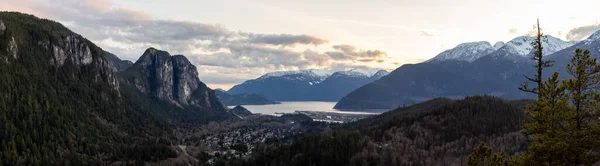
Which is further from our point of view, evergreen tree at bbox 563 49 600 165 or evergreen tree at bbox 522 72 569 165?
evergreen tree at bbox 522 72 569 165

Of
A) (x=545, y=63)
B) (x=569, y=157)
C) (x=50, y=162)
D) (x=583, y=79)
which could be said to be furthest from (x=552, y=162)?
(x=50, y=162)

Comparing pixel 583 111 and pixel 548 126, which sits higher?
pixel 583 111

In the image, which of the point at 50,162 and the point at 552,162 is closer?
the point at 552,162

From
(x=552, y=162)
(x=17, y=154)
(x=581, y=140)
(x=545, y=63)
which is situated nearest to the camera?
(x=581, y=140)

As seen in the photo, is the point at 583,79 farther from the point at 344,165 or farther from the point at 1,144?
the point at 1,144

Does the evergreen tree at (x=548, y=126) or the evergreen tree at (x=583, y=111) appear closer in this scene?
the evergreen tree at (x=583, y=111)

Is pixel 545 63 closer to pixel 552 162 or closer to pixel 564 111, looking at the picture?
pixel 564 111

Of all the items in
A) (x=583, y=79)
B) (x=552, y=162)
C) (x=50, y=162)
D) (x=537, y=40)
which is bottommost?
(x=50, y=162)

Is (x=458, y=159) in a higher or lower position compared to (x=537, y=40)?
lower

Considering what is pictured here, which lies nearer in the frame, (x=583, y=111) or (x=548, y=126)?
(x=583, y=111)

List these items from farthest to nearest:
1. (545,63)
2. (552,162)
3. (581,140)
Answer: (545,63) → (552,162) → (581,140)

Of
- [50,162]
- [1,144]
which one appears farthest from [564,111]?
[1,144]
